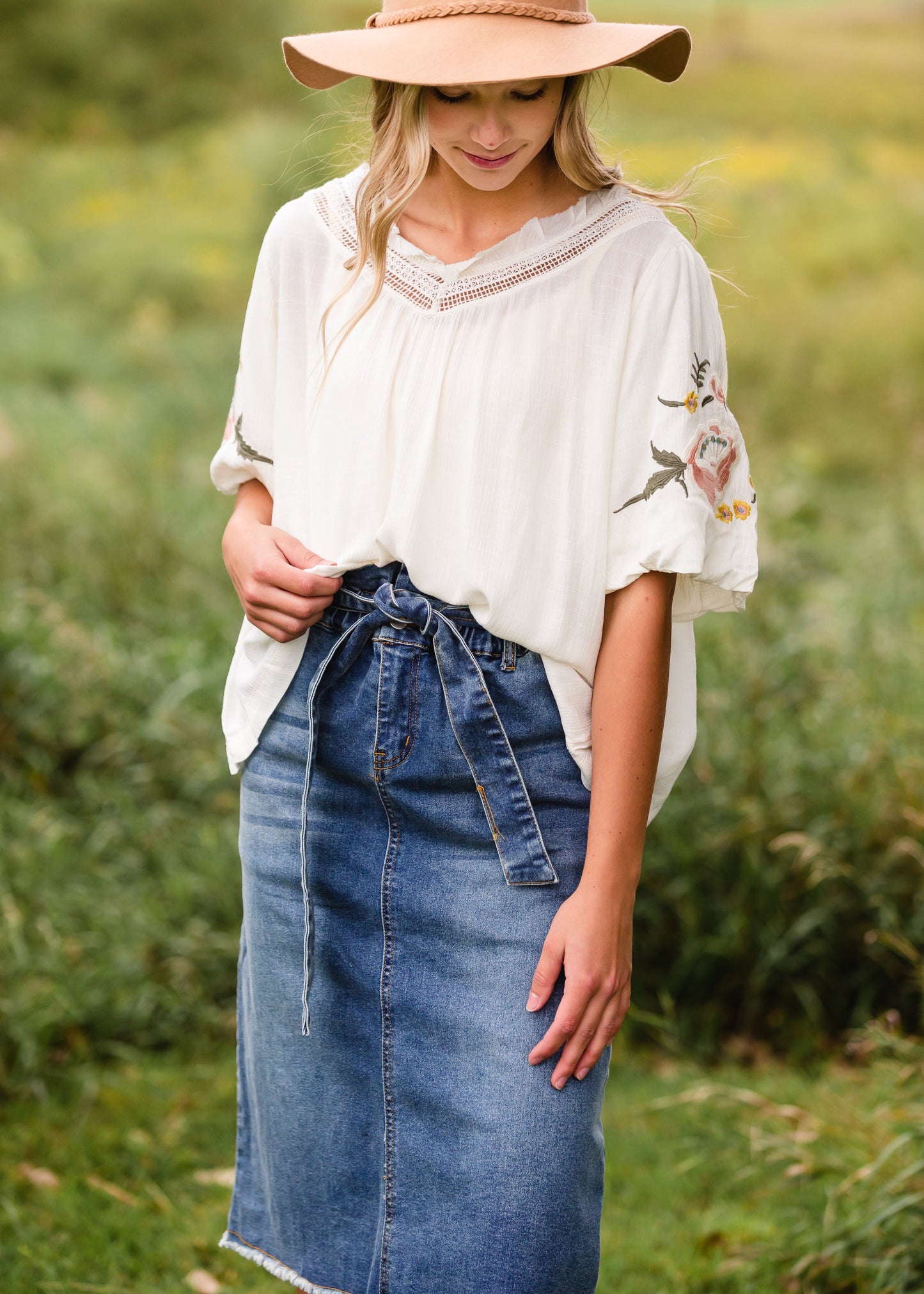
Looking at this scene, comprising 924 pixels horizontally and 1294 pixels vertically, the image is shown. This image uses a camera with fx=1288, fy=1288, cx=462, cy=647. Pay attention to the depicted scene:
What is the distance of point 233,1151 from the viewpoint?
2756 mm

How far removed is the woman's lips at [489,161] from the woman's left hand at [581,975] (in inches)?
31.9

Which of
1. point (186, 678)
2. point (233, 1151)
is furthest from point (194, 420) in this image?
point (233, 1151)

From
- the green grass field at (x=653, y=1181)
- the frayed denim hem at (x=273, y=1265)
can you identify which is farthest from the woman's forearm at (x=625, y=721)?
the green grass field at (x=653, y=1181)

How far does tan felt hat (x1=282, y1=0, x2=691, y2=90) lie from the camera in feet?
4.46

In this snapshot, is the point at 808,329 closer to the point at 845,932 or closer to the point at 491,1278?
the point at 845,932

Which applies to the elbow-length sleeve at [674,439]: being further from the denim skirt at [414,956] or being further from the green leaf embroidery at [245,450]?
the green leaf embroidery at [245,450]

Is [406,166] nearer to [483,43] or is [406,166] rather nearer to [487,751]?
[483,43]

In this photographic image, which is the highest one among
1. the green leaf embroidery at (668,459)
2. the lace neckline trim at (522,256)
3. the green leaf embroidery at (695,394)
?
the lace neckline trim at (522,256)

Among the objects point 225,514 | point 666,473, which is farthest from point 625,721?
point 225,514

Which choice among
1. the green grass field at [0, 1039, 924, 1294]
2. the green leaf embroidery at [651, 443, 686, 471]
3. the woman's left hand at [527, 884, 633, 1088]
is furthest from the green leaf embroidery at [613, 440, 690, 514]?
the green grass field at [0, 1039, 924, 1294]

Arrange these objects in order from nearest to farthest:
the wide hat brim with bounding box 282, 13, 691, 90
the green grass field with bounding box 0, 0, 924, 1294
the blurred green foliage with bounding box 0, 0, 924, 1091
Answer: the wide hat brim with bounding box 282, 13, 691, 90
the green grass field with bounding box 0, 0, 924, 1294
the blurred green foliage with bounding box 0, 0, 924, 1091

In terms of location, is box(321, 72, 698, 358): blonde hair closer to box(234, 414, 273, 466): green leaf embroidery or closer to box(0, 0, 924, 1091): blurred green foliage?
box(0, 0, 924, 1091): blurred green foliage

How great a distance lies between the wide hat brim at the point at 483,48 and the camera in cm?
136

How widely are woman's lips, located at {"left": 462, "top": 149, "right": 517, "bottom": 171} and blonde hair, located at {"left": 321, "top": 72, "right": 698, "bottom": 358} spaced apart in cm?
6
